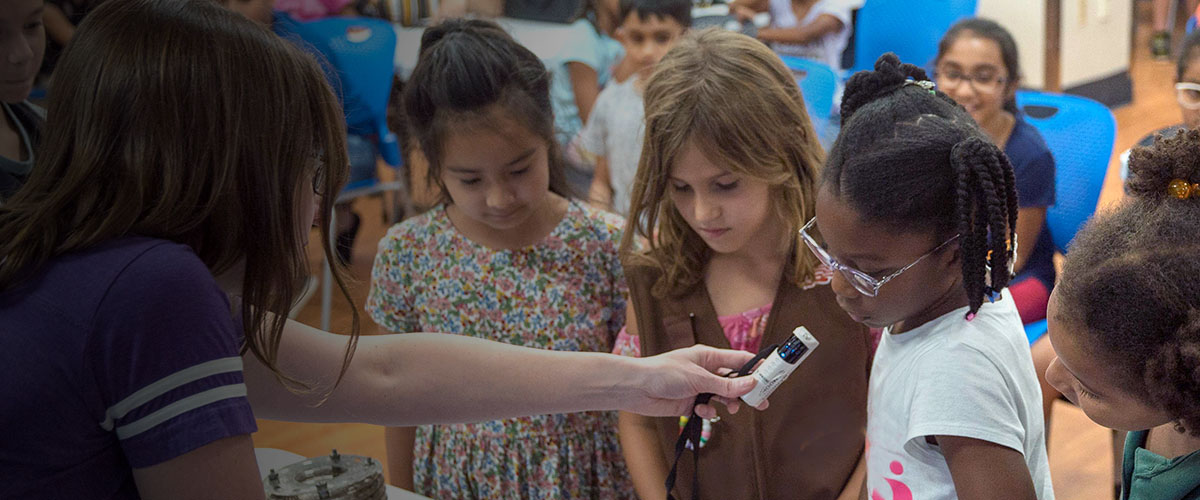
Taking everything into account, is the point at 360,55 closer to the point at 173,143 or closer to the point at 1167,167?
the point at 173,143

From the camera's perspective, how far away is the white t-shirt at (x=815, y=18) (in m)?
3.51

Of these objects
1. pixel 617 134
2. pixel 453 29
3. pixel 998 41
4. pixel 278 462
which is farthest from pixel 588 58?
pixel 278 462

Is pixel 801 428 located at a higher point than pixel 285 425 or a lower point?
higher

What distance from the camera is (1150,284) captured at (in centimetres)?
83

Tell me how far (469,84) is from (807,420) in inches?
30.7

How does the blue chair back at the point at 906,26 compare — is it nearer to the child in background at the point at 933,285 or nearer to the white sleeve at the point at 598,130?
the white sleeve at the point at 598,130

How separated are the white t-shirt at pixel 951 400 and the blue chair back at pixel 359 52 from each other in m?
2.43

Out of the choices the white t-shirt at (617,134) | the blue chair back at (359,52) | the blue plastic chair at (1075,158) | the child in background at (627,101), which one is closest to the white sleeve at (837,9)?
the child in background at (627,101)

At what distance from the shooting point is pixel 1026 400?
1104 mm

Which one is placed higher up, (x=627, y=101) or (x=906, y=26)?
(x=906, y=26)

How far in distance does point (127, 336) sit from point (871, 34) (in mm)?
3107

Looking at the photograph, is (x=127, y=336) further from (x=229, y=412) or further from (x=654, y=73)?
(x=654, y=73)

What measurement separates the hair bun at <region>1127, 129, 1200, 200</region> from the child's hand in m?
0.57

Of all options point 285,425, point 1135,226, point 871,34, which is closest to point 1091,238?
point 1135,226
